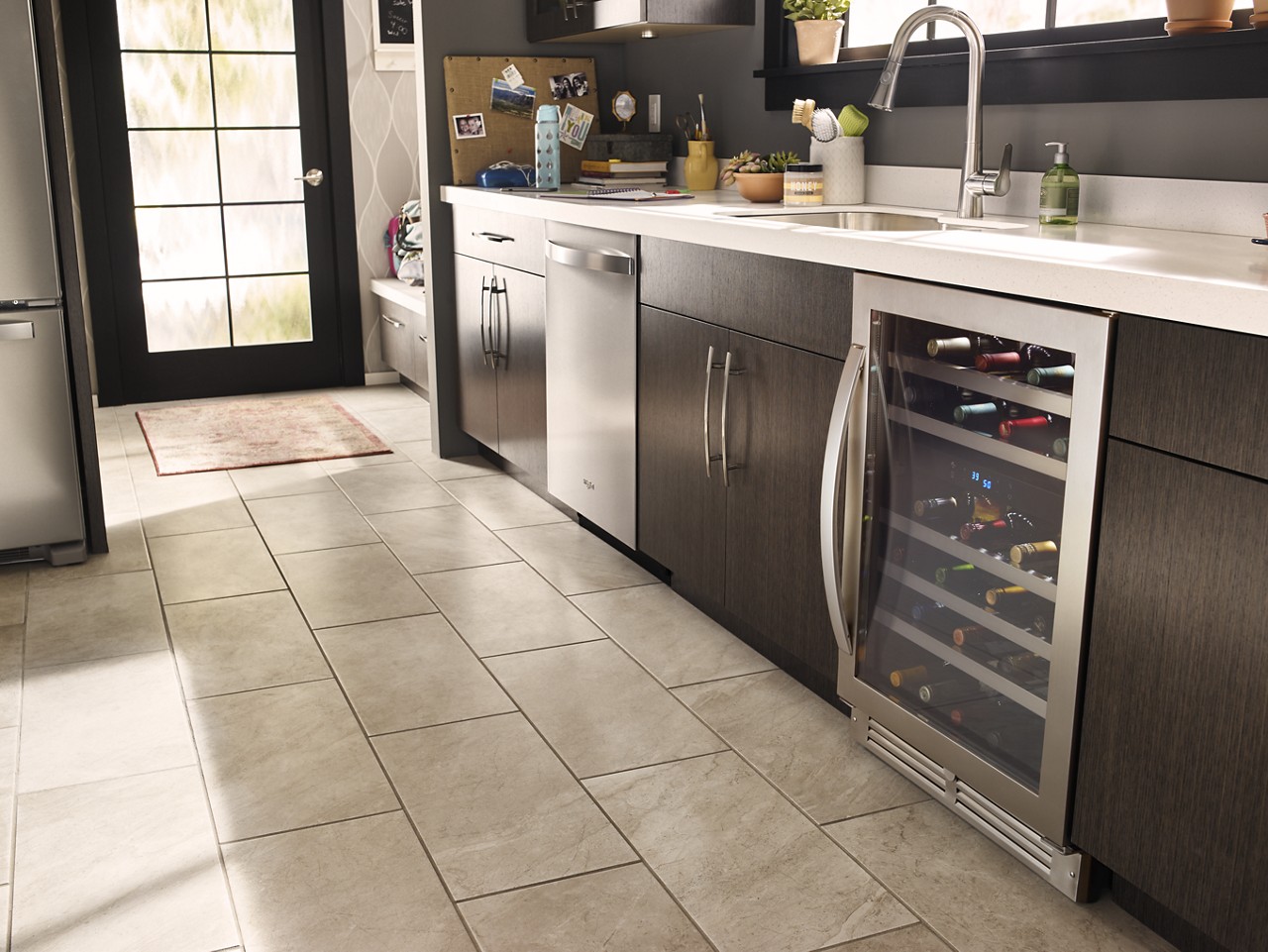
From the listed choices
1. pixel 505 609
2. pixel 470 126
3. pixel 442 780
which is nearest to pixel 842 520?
pixel 442 780

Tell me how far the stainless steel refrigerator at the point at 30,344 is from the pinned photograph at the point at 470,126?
1.40m

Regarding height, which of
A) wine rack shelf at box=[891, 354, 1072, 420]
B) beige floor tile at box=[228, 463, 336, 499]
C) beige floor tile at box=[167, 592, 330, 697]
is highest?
wine rack shelf at box=[891, 354, 1072, 420]

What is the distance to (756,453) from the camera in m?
2.45

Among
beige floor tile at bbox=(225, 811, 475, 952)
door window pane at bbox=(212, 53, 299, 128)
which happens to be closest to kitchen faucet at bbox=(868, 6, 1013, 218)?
beige floor tile at bbox=(225, 811, 475, 952)

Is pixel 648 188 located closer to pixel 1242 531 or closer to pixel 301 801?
pixel 301 801

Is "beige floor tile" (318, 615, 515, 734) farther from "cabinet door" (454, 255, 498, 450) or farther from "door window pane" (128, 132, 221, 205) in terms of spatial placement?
"door window pane" (128, 132, 221, 205)

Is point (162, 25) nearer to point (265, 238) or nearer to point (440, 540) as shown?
point (265, 238)

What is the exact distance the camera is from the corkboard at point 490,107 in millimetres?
4055

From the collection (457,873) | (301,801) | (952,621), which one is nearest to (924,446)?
(952,621)

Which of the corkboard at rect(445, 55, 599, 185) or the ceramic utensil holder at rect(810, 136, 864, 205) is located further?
the corkboard at rect(445, 55, 599, 185)

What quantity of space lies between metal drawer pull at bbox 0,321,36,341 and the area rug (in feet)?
3.74

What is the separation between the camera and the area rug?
434 centimetres

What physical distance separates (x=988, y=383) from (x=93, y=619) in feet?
6.94

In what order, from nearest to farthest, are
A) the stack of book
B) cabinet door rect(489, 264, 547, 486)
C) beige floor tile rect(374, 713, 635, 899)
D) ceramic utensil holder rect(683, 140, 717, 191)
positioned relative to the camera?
beige floor tile rect(374, 713, 635, 899) → cabinet door rect(489, 264, 547, 486) → ceramic utensil holder rect(683, 140, 717, 191) → the stack of book
